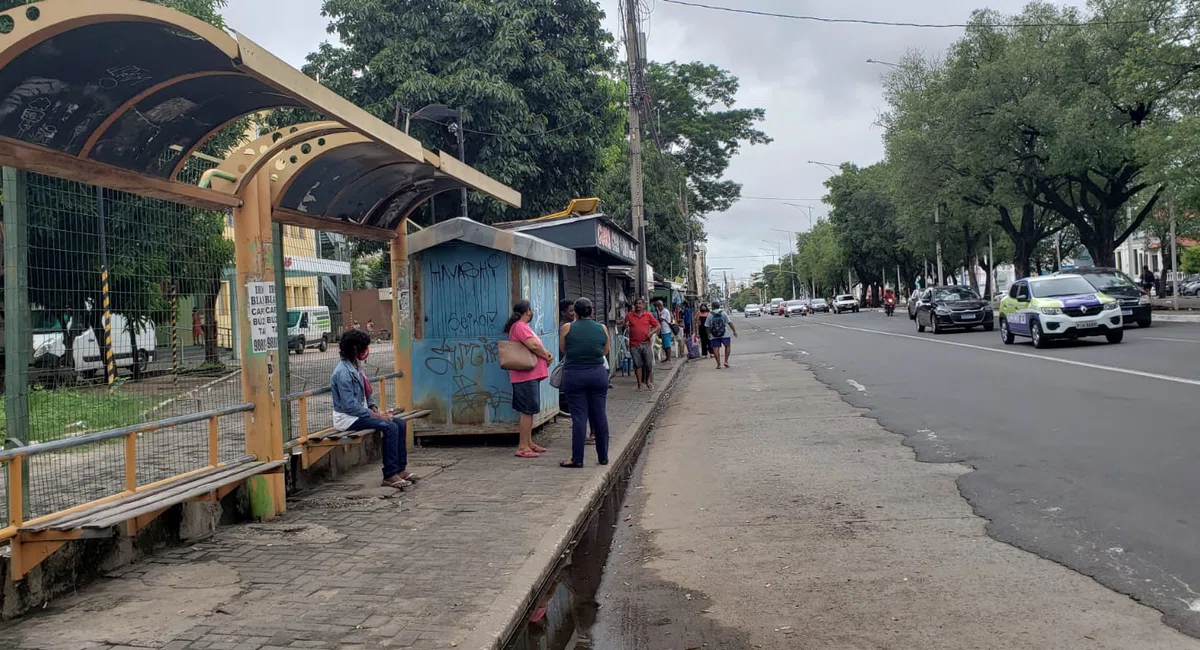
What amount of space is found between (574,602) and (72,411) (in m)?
3.39

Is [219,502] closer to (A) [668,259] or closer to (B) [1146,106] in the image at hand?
(B) [1146,106]

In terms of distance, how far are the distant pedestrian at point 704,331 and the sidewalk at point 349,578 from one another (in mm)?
16362

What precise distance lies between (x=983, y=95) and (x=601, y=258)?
1935 centimetres

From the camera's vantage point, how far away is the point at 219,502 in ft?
21.3

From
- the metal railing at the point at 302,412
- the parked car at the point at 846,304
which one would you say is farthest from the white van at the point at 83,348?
the parked car at the point at 846,304

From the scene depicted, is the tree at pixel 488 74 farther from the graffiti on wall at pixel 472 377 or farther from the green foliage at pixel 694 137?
the green foliage at pixel 694 137

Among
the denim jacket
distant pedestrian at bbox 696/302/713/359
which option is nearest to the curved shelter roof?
the denim jacket

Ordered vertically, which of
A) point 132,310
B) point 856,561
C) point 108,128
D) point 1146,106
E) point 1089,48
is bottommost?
point 856,561

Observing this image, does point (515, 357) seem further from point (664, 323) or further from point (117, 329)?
point (664, 323)

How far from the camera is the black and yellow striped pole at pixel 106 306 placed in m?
5.71

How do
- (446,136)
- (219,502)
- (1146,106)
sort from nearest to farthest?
(219,502) → (446,136) → (1146,106)

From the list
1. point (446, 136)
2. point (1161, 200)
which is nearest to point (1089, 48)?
point (1161, 200)

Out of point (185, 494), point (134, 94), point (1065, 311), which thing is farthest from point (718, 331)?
point (134, 94)

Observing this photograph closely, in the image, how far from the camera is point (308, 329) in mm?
8344
